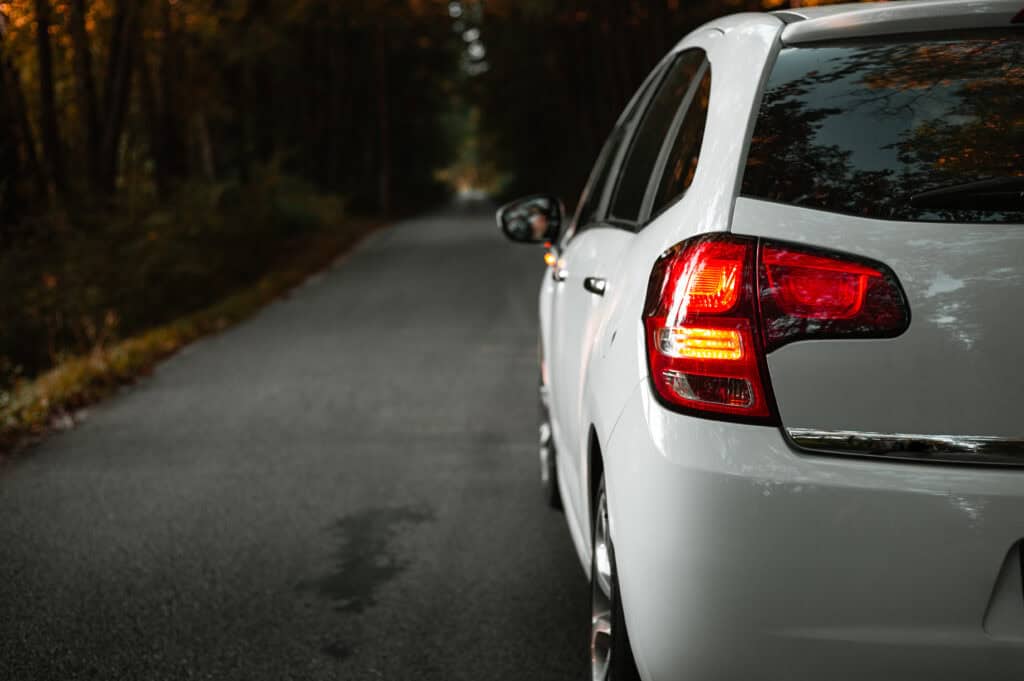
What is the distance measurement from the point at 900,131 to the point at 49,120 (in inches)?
583

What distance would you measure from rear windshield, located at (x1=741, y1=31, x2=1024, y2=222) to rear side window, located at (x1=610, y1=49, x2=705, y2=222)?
72cm

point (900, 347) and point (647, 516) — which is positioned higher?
point (900, 347)

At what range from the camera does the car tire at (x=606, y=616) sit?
264 centimetres

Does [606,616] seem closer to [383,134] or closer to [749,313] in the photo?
[749,313]

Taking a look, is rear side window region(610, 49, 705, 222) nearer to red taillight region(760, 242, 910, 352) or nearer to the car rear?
the car rear

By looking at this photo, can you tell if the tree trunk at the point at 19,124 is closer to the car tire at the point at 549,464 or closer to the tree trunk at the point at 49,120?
the tree trunk at the point at 49,120

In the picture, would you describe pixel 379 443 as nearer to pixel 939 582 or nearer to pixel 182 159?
pixel 939 582

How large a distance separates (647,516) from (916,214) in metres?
0.80

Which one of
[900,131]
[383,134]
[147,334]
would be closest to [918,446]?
[900,131]

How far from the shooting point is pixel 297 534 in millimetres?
4969

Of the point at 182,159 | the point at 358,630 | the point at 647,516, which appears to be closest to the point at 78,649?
the point at 358,630

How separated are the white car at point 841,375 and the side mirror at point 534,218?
2.45m

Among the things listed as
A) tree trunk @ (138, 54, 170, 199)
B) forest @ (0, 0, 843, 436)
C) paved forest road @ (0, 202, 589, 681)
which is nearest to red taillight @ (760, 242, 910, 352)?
paved forest road @ (0, 202, 589, 681)

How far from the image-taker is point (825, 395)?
219 cm
